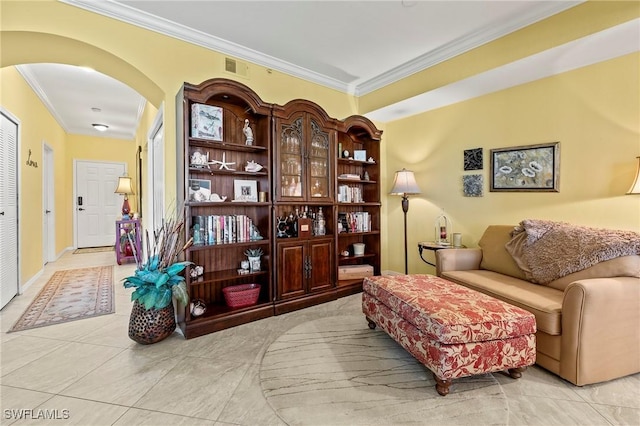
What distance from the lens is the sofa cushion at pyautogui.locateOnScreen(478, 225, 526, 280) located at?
2.70 m

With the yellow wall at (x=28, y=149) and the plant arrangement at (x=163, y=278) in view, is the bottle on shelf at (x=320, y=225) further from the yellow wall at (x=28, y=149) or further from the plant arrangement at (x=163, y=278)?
the yellow wall at (x=28, y=149)

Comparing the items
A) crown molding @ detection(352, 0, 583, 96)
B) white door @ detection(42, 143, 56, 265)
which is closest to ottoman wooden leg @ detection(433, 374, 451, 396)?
crown molding @ detection(352, 0, 583, 96)

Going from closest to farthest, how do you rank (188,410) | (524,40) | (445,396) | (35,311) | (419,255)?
(188,410) → (445,396) → (524,40) → (35,311) → (419,255)

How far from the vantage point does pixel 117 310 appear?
3141mm

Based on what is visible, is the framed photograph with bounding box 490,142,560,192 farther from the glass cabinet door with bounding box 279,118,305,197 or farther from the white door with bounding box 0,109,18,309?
the white door with bounding box 0,109,18,309

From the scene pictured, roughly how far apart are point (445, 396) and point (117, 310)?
3325 millimetres

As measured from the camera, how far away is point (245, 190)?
3.06 metres

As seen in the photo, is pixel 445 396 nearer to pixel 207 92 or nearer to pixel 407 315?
pixel 407 315

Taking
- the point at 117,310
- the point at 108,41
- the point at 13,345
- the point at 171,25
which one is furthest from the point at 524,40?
the point at 13,345

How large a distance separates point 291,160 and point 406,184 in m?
1.58

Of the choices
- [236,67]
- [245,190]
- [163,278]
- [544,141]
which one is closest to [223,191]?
[245,190]

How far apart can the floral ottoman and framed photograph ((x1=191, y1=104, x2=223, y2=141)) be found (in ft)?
7.25

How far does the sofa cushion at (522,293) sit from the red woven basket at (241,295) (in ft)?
6.38

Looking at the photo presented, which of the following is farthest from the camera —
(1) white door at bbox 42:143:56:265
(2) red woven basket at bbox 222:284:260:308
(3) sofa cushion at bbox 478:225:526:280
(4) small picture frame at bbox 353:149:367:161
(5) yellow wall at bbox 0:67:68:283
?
(1) white door at bbox 42:143:56:265
